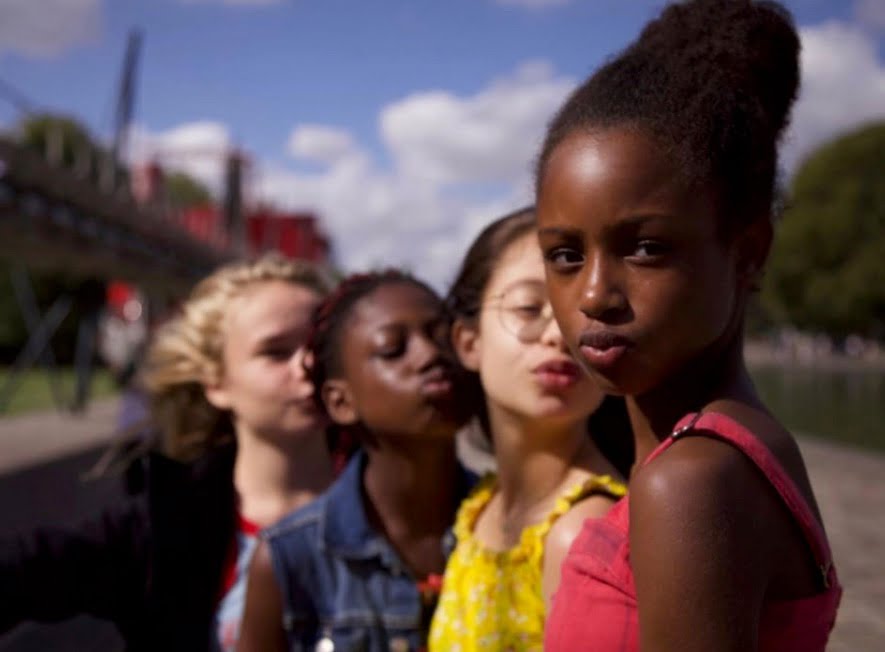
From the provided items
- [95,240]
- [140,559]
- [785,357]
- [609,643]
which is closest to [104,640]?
[140,559]

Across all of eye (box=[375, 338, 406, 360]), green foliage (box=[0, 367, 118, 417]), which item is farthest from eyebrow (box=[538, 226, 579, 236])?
green foliage (box=[0, 367, 118, 417])

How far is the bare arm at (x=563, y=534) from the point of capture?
1.66m

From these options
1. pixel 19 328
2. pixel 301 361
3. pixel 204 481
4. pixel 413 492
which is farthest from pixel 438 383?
pixel 19 328

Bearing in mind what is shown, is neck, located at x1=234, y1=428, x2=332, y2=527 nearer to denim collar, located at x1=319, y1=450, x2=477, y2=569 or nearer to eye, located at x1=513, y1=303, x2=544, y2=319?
denim collar, located at x1=319, y1=450, x2=477, y2=569

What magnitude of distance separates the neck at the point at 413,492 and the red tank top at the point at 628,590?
39.8 inches

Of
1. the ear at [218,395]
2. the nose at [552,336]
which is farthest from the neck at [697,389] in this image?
the ear at [218,395]

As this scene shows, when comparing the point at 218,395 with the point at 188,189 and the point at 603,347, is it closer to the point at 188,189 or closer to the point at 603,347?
the point at 603,347

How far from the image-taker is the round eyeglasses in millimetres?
1898

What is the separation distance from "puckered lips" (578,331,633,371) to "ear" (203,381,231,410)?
79.0 inches

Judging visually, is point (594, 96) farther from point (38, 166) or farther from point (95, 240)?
point (95, 240)

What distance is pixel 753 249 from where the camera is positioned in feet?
3.91

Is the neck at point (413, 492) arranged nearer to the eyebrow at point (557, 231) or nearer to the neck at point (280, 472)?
the neck at point (280, 472)

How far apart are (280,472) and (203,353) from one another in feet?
1.65

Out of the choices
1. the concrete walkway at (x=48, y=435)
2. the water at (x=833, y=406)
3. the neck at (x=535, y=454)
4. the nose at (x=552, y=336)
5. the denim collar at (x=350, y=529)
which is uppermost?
the nose at (x=552, y=336)
